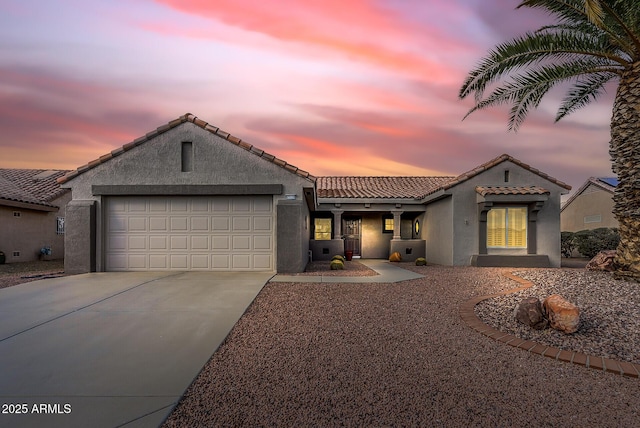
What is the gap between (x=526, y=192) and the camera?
44.5 feet

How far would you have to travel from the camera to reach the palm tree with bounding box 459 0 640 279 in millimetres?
8180

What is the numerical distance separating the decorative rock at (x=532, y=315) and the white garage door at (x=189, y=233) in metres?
7.46

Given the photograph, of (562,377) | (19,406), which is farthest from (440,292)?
(19,406)

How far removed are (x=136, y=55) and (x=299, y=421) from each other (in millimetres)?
11748

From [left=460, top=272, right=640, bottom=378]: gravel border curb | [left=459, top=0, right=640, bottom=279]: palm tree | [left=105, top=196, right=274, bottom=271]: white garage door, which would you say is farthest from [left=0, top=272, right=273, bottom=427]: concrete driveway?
[left=459, top=0, right=640, bottom=279]: palm tree

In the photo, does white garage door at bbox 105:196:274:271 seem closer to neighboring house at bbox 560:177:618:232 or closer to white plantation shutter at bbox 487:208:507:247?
white plantation shutter at bbox 487:208:507:247

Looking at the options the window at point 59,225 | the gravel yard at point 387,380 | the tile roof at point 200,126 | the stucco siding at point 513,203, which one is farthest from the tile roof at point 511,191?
the window at point 59,225

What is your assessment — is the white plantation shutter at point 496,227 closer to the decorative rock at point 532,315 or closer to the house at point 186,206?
the house at point 186,206

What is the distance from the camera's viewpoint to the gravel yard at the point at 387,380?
3.06m

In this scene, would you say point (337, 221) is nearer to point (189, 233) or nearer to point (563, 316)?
point (189, 233)

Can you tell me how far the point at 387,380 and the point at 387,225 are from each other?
16094 millimetres

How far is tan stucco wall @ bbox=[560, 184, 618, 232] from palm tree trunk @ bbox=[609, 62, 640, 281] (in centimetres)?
1503

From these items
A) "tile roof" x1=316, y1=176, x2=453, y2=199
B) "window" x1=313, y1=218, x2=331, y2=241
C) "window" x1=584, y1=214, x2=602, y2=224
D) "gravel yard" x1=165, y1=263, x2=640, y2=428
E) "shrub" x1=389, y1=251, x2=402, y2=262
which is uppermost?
"tile roof" x1=316, y1=176, x2=453, y2=199

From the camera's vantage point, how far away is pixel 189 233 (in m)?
11.3
